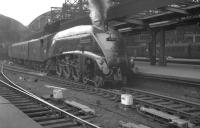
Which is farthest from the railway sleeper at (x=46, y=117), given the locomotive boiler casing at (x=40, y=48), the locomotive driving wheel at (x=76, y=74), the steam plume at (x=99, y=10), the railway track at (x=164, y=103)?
the locomotive boiler casing at (x=40, y=48)

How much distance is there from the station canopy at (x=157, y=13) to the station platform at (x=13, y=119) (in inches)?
300

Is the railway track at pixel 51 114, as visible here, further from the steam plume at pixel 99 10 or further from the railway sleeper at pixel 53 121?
the steam plume at pixel 99 10

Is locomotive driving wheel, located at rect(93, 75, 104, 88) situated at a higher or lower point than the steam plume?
lower

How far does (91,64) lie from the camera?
13.4m

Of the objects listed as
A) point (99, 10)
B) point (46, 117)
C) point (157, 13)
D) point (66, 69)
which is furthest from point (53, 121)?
point (157, 13)

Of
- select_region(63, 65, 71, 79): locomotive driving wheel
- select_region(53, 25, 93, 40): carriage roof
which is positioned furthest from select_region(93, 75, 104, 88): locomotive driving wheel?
select_region(63, 65, 71, 79): locomotive driving wheel

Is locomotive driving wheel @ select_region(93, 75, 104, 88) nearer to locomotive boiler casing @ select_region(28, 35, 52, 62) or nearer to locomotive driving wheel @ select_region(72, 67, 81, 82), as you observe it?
locomotive driving wheel @ select_region(72, 67, 81, 82)

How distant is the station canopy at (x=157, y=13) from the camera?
12.7 metres

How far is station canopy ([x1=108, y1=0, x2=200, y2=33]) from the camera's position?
1270cm

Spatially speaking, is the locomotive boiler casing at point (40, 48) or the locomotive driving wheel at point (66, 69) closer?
the locomotive driving wheel at point (66, 69)

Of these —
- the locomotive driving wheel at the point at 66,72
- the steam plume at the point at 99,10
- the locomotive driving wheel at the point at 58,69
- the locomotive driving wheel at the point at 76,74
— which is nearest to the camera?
the locomotive driving wheel at the point at 76,74

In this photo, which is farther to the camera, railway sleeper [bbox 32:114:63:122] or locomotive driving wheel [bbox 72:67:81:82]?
locomotive driving wheel [bbox 72:67:81:82]

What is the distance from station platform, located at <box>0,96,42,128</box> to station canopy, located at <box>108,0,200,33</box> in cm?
763

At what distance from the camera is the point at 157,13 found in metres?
15.2
